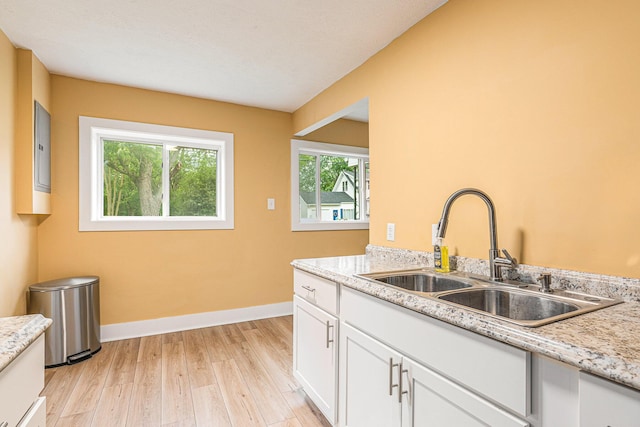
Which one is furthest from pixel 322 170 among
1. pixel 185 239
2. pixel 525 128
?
pixel 525 128

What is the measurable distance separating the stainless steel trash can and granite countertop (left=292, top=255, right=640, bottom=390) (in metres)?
2.49

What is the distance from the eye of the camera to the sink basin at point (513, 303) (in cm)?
115

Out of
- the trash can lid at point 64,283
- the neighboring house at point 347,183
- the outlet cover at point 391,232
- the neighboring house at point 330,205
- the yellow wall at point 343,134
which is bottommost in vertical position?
the trash can lid at point 64,283

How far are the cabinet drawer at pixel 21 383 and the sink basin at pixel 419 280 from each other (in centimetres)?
120

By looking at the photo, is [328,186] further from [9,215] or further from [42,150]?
[9,215]

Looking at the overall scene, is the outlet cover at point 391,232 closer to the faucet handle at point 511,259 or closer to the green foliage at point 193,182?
the faucet handle at point 511,259

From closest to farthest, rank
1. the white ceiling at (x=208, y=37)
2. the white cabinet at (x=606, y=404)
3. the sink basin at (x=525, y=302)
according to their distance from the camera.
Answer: the white cabinet at (x=606, y=404) < the sink basin at (x=525, y=302) < the white ceiling at (x=208, y=37)

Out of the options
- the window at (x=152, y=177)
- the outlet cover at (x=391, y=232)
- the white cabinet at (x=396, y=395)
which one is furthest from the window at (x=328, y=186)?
the white cabinet at (x=396, y=395)

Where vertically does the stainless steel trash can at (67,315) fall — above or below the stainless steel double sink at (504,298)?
below

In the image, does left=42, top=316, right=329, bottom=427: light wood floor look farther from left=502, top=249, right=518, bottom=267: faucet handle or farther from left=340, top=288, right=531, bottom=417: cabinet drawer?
left=502, top=249, right=518, bottom=267: faucet handle

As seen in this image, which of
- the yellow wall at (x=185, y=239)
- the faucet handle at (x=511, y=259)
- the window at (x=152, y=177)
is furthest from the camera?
the window at (x=152, y=177)

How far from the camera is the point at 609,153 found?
1141 millimetres

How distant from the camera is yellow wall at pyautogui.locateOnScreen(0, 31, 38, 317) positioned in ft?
6.72

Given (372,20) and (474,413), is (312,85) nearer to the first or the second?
(372,20)
